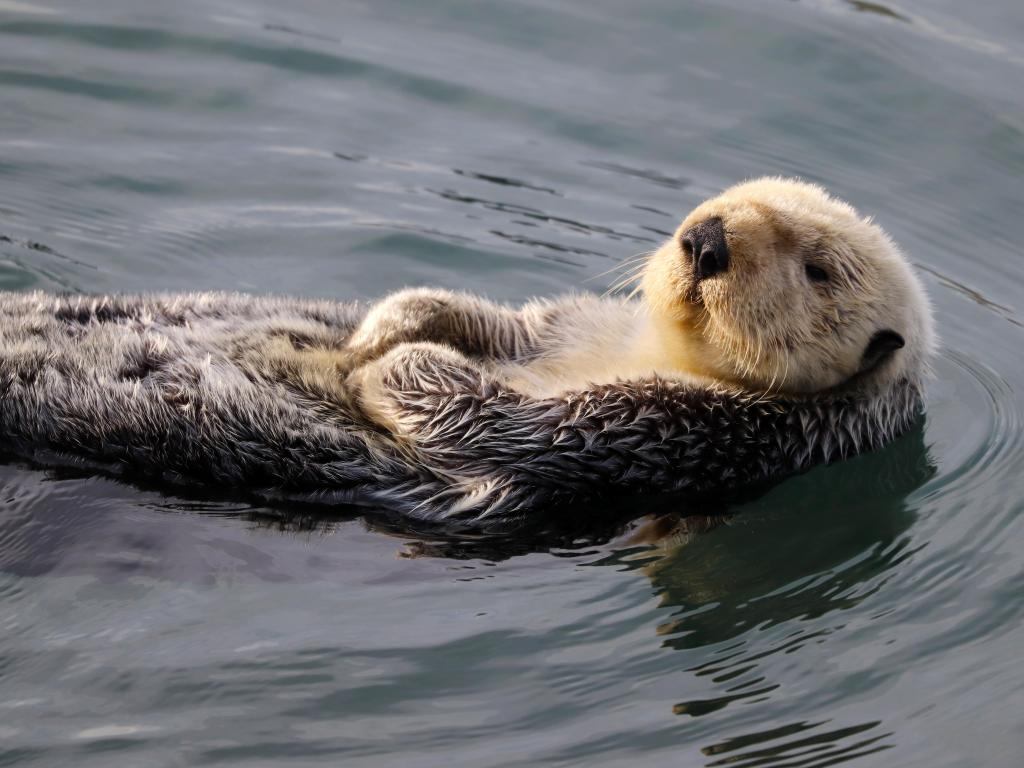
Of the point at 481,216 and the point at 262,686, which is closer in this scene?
the point at 262,686

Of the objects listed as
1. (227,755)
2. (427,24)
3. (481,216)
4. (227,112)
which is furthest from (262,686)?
(427,24)

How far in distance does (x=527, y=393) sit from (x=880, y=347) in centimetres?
139

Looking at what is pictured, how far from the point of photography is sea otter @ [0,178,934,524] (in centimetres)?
495

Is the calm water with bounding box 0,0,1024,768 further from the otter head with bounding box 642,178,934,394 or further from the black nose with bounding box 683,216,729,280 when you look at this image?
the black nose with bounding box 683,216,729,280

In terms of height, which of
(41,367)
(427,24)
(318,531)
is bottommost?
(318,531)

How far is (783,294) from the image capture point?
16.6ft

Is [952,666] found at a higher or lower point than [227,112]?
lower

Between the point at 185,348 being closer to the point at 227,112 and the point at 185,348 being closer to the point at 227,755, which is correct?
the point at 227,755

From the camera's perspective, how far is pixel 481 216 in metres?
8.01

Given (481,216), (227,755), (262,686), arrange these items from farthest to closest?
1. (481,216)
2. (262,686)
3. (227,755)

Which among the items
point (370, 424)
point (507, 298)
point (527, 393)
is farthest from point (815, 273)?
point (507, 298)

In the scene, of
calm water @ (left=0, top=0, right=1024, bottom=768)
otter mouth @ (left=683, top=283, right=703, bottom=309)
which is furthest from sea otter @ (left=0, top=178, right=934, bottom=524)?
calm water @ (left=0, top=0, right=1024, bottom=768)

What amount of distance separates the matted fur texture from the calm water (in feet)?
0.55

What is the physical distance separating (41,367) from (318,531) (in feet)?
3.88
